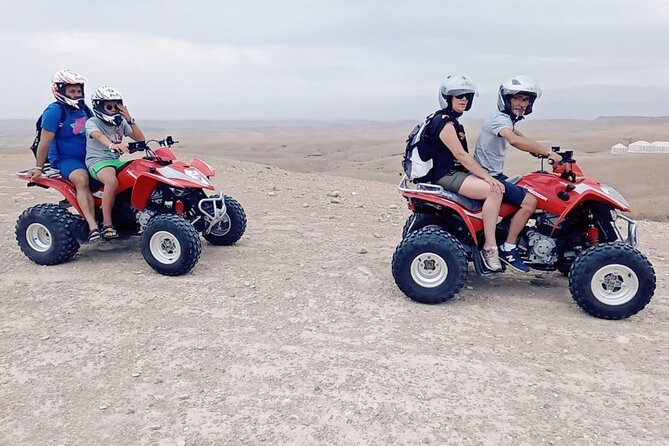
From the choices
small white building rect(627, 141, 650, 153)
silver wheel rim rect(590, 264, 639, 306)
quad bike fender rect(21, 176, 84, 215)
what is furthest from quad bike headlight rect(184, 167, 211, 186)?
small white building rect(627, 141, 650, 153)

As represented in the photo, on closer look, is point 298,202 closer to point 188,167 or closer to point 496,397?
point 188,167

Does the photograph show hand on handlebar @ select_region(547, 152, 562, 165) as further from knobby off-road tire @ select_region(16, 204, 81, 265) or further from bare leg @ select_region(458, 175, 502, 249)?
knobby off-road tire @ select_region(16, 204, 81, 265)

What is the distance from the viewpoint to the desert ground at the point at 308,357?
3.85 m

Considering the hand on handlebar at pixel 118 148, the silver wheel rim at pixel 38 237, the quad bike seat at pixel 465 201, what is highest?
the hand on handlebar at pixel 118 148

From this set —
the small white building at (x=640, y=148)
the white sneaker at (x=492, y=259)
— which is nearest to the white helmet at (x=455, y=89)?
the white sneaker at (x=492, y=259)

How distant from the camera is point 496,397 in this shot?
4.18 meters

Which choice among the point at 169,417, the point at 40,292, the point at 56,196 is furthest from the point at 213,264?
the point at 56,196

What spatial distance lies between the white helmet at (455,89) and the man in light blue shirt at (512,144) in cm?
30

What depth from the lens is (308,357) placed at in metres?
4.79

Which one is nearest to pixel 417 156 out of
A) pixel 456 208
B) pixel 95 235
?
pixel 456 208

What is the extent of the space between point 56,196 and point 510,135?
9106 millimetres

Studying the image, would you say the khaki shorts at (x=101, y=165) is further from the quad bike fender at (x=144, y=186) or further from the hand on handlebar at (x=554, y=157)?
the hand on handlebar at (x=554, y=157)

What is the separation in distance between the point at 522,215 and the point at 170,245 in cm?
357

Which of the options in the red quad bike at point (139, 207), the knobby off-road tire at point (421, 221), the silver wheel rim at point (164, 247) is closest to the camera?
the knobby off-road tire at point (421, 221)
